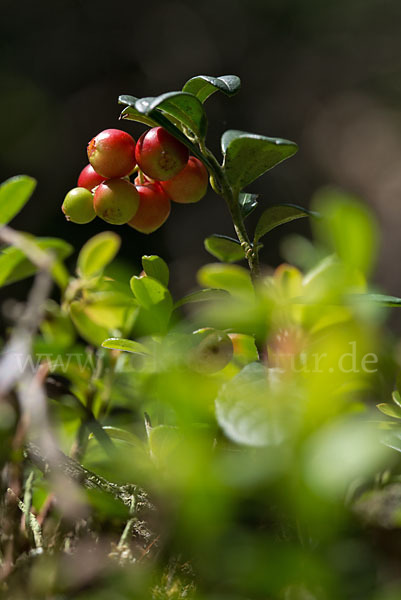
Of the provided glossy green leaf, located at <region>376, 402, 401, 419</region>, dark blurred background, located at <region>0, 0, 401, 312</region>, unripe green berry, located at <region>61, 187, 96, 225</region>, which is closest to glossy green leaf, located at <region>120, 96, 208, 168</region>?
unripe green berry, located at <region>61, 187, 96, 225</region>

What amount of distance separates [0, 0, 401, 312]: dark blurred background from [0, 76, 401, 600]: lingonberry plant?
188cm

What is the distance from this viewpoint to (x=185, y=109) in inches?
17.9

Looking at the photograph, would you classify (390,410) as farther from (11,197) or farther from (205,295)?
(11,197)

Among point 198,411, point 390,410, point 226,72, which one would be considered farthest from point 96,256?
point 226,72

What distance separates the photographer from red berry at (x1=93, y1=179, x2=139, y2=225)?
52 centimetres

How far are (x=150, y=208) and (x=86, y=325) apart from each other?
5.7 inches

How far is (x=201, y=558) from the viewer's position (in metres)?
0.27

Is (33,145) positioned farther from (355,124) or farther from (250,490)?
(250,490)

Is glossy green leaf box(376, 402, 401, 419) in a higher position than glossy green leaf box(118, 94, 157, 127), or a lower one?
lower

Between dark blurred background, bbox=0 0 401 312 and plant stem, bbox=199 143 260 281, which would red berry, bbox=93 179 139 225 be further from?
dark blurred background, bbox=0 0 401 312

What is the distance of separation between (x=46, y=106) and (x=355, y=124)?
1.45 metres

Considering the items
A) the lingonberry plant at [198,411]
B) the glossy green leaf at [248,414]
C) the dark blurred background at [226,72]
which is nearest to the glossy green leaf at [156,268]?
the lingonberry plant at [198,411]

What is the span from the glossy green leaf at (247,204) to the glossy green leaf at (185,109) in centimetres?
6

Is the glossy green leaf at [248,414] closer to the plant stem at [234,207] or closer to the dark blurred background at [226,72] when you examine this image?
the plant stem at [234,207]
